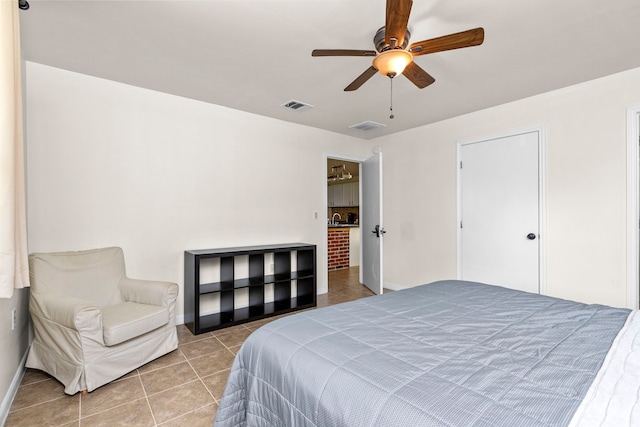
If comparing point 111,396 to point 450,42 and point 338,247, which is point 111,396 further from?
point 338,247

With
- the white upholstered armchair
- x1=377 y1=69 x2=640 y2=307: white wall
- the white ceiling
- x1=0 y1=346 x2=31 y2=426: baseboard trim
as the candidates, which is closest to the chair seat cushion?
the white upholstered armchair

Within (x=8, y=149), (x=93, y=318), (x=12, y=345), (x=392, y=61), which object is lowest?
(x=12, y=345)

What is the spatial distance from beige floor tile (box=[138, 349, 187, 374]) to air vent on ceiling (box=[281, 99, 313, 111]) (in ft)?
8.89

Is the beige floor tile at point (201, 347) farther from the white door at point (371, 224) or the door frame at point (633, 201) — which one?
the door frame at point (633, 201)

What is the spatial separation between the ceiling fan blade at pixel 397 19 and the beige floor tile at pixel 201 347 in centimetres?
274

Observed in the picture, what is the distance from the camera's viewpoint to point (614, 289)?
113 inches

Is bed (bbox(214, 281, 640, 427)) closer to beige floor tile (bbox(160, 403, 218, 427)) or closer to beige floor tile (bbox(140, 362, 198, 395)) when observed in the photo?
beige floor tile (bbox(160, 403, 218, 427))

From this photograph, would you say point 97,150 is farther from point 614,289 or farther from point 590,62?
point 614,289

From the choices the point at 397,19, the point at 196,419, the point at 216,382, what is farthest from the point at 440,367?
the point at 216,382

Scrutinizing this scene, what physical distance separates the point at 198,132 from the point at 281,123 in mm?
1132

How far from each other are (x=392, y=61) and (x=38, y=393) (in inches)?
123

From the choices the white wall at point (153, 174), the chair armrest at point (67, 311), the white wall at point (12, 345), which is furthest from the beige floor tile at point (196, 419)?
the white wall at point (153, 174)

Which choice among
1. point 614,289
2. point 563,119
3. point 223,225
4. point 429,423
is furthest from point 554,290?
point 223,225

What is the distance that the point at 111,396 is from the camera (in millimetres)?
2043
